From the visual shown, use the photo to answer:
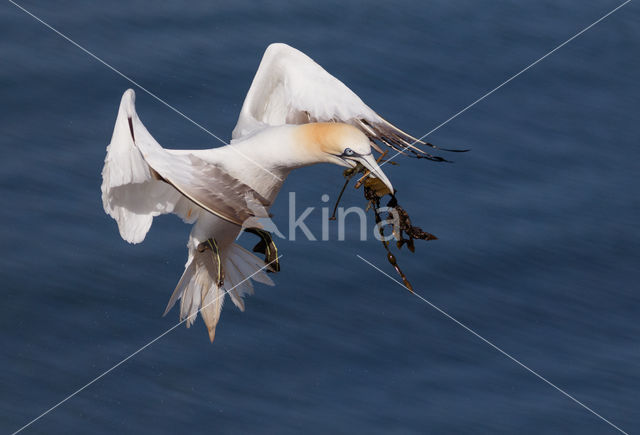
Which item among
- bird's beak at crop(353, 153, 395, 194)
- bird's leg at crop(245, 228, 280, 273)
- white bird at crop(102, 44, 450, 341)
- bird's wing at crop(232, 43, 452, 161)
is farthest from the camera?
bird's leg at crop(245, 228, 280, 273)

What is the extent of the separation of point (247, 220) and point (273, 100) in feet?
1.68

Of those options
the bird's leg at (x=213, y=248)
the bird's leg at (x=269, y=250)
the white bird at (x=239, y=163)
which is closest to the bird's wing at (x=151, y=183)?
the white bird at (x=239, y=163)

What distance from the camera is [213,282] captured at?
3.35 m

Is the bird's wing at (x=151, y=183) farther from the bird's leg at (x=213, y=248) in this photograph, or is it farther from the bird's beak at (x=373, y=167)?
the bird's beak at (x=373, y=167)

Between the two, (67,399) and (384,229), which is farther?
(67,399)

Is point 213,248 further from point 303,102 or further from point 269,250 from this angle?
point 303,102

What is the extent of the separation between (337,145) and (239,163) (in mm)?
297

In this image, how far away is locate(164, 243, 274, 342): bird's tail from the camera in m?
3.31

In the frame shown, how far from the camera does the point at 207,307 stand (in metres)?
3.37

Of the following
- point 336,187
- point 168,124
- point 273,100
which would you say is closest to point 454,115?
point 336,187

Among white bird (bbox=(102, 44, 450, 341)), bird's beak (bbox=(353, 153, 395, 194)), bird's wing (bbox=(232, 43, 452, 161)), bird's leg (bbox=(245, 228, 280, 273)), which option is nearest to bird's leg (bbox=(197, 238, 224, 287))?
white bird (bbox=(102, 44, 450, 341))

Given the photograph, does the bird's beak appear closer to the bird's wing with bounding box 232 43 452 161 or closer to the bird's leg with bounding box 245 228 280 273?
the bird's wing with bounding box 232 43 452 161

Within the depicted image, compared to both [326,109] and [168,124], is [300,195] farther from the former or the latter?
[326,109]

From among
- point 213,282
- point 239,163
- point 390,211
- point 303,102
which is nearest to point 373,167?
point 390,211
